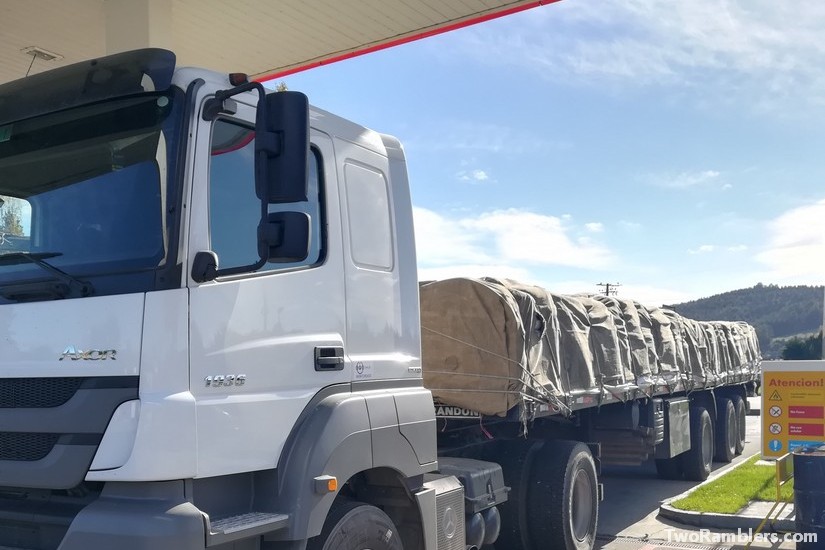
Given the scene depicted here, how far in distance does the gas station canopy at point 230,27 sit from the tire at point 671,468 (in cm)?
676

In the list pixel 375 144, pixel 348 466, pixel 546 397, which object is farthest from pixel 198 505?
pixel 546 397

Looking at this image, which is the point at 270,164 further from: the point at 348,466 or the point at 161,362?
the point at 348,466

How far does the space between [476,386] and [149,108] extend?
328 centimetres

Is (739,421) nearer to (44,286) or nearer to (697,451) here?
(697,451)

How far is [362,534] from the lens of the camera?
12.3 feet

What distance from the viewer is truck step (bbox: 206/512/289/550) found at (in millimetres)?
2936

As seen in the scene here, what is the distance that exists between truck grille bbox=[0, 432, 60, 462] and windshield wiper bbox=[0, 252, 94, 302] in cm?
54

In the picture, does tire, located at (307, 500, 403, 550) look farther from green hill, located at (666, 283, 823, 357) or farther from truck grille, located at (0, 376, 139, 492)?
green hill, located at (666, 283, 823, 357)

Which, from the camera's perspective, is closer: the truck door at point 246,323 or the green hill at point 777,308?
the truck door at point 246,323

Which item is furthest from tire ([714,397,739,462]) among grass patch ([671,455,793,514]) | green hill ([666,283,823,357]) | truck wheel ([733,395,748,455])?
green hill ([666,283,823,357])

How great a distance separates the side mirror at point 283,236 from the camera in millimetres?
3029

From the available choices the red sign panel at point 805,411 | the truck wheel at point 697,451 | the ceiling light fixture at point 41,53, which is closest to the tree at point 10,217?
the ceiling light fixture at point 41,53

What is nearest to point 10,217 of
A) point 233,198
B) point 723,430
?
point 233,198

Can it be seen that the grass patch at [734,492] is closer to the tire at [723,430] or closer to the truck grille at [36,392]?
the tire at [723,430]
